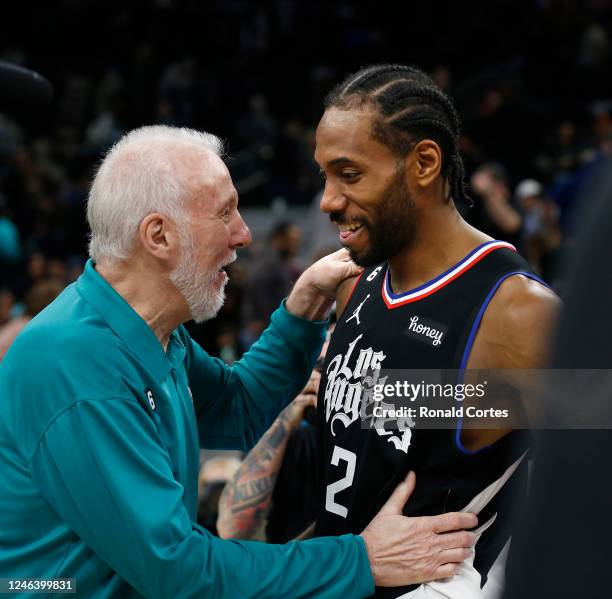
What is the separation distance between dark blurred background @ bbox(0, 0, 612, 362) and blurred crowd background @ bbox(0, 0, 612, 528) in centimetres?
2

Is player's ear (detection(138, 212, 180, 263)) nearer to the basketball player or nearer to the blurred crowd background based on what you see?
the basketball player

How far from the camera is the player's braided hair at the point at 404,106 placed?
220 centimetres

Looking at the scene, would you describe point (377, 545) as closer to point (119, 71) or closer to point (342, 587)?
point (342, 587)

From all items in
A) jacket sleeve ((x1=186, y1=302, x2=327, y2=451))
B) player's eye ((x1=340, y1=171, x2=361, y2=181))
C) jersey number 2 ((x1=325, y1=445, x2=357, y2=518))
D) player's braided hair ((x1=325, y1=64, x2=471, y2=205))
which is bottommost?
jersey number 2 ((x1=325, y1=445, x2=357, y2=518))

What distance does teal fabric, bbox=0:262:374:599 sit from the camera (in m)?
1.90

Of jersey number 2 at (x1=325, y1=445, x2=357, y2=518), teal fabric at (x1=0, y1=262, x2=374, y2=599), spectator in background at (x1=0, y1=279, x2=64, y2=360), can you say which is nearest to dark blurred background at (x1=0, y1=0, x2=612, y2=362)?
spectator in background at (x1=0, y1=279, x2=64, y2=360)

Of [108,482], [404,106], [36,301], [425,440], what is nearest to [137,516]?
[108,482]

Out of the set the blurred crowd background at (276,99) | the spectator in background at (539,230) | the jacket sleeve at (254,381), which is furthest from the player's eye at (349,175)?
the blurred crowd background at (276,99)

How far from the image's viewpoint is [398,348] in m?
2.25

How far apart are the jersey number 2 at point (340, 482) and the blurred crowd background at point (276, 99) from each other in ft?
15.6

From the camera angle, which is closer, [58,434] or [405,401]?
[58,434]

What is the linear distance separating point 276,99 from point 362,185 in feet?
35.3

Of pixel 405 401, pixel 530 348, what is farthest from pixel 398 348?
pixel 530 348

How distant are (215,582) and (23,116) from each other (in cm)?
1204
